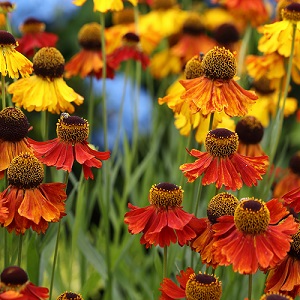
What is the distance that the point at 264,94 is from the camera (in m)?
1.94

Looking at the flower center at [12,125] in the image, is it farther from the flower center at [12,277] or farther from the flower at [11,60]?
the flower center at [12,277]

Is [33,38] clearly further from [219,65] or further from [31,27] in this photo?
[219,65]

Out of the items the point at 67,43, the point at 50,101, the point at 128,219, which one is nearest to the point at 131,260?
the point at 50,101

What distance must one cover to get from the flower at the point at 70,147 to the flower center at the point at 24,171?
0.16 ft

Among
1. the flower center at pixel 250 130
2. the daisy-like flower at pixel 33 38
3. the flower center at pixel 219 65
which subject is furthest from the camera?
the daisy-like flower at pixel 33 38

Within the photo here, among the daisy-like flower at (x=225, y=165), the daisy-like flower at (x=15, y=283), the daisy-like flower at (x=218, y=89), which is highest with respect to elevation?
the daisy-like flower at (x=218, y=89)

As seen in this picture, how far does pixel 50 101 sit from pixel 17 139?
0.16m

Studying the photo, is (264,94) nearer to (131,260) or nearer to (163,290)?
(131,260)

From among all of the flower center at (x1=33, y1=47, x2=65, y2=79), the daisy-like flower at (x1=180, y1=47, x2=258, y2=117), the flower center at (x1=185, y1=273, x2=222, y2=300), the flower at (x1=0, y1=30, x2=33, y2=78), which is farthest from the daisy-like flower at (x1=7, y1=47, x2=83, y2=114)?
the flower center at (x1=185, y1=273, x2=222, y2=300)

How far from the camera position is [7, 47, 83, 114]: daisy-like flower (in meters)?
1.30

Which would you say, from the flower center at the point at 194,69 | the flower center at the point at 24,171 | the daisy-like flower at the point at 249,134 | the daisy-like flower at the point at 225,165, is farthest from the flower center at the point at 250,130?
the flower center at the point at 24,171

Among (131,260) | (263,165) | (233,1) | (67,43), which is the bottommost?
(131,260)

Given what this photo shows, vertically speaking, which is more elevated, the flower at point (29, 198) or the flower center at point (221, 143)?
the flower center at point (221, 143)

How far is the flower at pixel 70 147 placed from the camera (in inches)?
43.9
